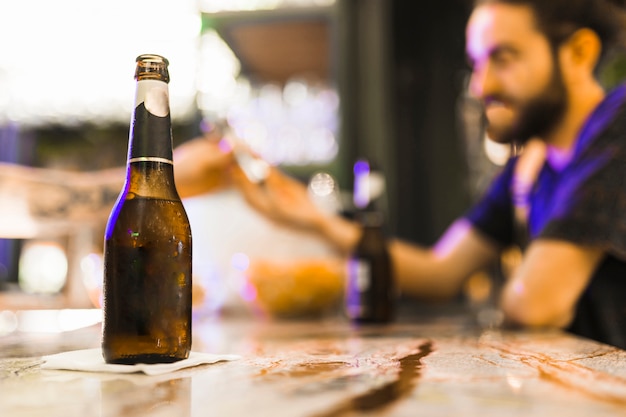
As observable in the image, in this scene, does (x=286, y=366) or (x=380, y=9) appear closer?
(x=286, y=366)

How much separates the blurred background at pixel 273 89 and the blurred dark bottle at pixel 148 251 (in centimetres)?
87

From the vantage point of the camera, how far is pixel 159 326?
1.95ft

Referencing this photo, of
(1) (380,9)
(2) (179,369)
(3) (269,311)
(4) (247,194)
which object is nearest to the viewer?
(2) (179,369)

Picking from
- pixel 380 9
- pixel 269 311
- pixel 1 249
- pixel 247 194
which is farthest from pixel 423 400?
pixel 1 249

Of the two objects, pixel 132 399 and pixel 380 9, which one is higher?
pixel 380 9

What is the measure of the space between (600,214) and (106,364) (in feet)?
3.35

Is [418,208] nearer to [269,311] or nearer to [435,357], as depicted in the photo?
[269,311]

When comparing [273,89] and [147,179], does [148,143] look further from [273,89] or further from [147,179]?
[273,89]

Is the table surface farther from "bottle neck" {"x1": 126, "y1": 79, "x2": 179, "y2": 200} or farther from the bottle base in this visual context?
"bottle neck" {"x1": 126, "y1": 79, "x2": 179, "y2": 200}

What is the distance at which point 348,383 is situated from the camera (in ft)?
1.65

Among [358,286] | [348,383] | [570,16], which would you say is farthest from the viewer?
[570,16]

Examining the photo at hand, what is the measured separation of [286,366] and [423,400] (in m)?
0.21

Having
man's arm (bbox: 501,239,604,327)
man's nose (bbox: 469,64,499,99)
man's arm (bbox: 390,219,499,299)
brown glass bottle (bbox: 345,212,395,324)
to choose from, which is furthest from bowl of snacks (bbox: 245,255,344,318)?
man's nose (bbox: 469,64,499,99)

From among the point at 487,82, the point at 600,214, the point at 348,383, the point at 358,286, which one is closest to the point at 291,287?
the point at 358,286
